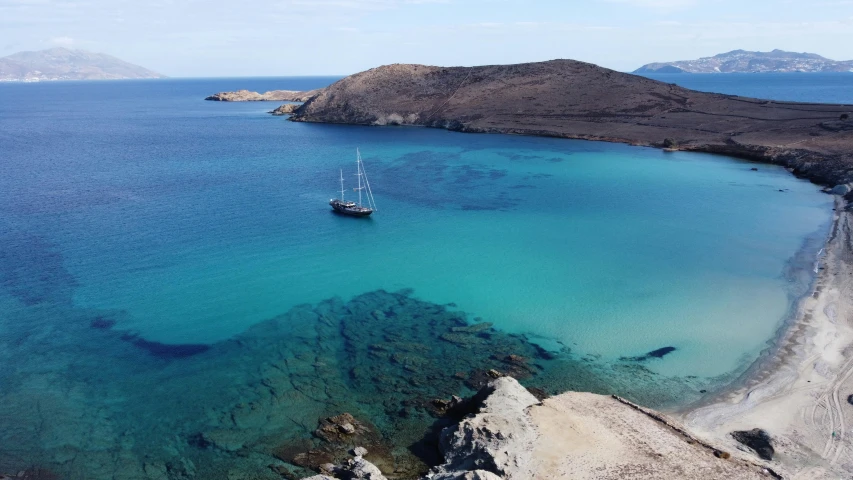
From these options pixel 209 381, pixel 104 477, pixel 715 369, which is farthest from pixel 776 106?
pixel 104 477

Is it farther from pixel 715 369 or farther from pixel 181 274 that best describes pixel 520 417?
pixel 181 274

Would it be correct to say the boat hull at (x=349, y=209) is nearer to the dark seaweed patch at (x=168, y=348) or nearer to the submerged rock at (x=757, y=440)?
the dark seaweed patch at (x=168, y=348)

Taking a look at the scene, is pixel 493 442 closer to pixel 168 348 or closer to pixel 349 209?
pixel 168 348

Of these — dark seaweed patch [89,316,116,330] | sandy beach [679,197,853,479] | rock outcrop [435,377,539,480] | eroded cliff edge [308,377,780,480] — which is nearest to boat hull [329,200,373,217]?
dark seaweed patch [89,316,116,330]

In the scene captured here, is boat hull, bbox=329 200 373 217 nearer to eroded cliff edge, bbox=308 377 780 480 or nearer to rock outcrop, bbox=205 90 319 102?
eroded cliff edge, bbox=308 377 780 480

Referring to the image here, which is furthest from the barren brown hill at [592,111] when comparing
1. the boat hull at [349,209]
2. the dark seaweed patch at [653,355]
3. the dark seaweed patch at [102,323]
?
the dark seaweed patch at [102,323]

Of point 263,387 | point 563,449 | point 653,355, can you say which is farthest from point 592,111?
point 563,449

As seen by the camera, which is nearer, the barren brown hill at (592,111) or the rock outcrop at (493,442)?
the rock outcrop at (493,442)
